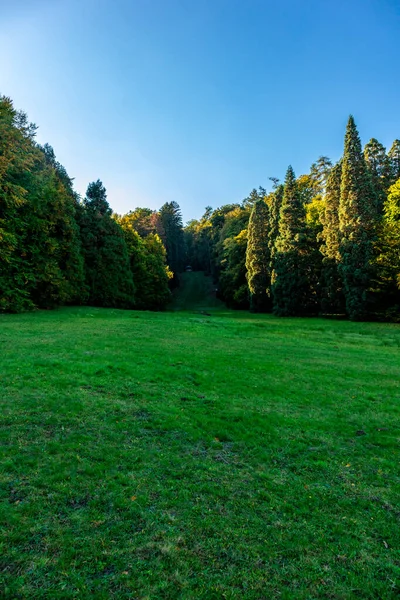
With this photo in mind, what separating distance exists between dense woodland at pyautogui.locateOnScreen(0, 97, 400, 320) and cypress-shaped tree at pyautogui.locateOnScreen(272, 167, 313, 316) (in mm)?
117

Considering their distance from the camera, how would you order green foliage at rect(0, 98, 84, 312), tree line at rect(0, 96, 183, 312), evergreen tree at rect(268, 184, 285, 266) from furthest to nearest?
evergreen tree at rect(268, 184, 285, 266), tree line at rect(0, 96, 183, 312), green foliage at rect(0, 98, 84, 312)

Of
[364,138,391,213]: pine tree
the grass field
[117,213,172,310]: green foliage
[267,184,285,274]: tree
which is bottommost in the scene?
the grass field

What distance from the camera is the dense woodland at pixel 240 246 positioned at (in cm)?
2461

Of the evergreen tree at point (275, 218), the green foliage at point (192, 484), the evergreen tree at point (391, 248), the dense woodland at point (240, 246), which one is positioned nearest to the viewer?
the green foliage at point (192, 484)

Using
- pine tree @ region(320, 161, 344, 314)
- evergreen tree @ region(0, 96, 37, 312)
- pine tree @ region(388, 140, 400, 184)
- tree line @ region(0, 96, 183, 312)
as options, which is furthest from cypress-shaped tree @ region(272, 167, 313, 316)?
evergreen tree @ region(0, 96, 37, 312)

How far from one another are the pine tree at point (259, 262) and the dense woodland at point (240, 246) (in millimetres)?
139

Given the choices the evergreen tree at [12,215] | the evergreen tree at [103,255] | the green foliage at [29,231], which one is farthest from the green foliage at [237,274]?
the evergreen tree at [12,215]

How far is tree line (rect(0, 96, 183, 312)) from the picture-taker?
22.8 m

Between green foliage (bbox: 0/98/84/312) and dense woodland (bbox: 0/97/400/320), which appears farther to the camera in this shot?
dense woodland (bbox: 0/97/400/320)

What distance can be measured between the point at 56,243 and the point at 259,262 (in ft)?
85.1

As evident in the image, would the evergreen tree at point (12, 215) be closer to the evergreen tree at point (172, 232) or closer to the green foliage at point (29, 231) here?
the green foliage at point (29, 231)

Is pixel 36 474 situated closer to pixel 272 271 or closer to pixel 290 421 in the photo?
pixel 290 421

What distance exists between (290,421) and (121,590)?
4830 millimetres

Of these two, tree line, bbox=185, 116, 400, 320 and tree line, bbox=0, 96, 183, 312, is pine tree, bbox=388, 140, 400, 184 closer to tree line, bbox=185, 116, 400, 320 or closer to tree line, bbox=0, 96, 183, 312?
tree line, bbox=185, 116, 400, 320
